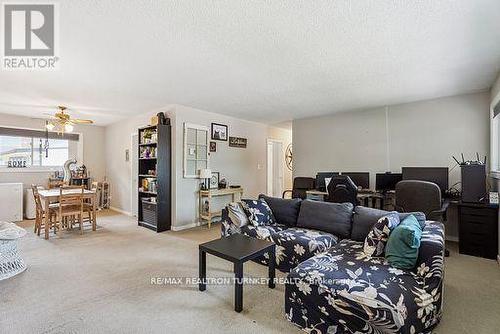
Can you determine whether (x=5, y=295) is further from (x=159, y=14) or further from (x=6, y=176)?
(x=6, y=176)

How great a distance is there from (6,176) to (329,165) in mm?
7369

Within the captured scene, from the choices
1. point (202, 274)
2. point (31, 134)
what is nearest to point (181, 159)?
point (202, 274)

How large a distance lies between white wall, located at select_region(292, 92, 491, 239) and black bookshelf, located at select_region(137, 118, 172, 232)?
310 cm

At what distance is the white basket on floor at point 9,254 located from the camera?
2.65m

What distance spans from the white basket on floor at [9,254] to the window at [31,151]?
400 cm

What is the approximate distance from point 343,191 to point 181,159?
3.09 metres

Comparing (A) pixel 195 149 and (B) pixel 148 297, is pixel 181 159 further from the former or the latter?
(B) pixel 148 297

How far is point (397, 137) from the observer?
463 centimetres

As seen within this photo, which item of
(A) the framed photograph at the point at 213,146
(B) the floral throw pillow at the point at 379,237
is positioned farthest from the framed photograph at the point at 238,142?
(B) the floral throw pillow at the point at 379,237

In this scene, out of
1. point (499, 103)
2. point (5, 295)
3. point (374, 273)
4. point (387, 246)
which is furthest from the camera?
point (499, 103)

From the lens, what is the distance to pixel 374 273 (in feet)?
6.07

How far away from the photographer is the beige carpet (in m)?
1.89

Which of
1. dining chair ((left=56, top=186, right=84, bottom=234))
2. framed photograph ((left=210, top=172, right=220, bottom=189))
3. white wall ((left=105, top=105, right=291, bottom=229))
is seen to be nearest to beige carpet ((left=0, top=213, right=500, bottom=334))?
dining chair ((left=56, top=186, right=84, bottom=234))

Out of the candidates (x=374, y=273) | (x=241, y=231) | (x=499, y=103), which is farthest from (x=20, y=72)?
(x=499, y=103)
